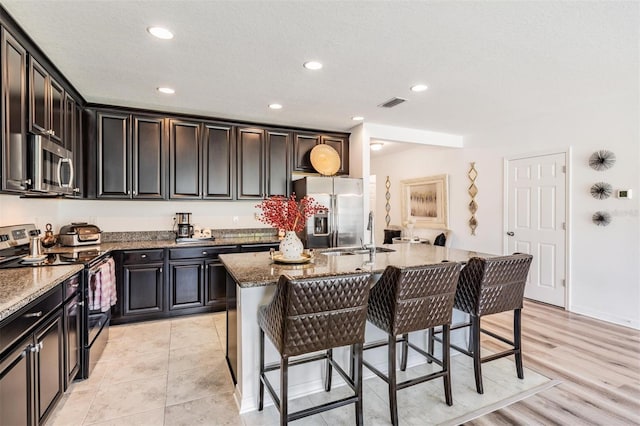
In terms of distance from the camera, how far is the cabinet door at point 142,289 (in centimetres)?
366

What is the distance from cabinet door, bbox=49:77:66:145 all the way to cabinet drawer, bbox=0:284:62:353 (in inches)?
58.9

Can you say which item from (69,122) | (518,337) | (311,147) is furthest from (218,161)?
(518,337)

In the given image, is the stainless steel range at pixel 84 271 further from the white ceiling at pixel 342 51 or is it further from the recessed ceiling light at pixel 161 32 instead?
the recessed ceiling light at pixel 161 32

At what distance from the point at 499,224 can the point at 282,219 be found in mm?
3943

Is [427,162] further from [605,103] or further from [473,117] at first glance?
[605,103]

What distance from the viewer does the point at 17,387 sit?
1.52 metres

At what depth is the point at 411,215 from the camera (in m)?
6.79

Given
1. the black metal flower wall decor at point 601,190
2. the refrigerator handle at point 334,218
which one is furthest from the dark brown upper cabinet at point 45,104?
the black metal flower wall decor at point 601,190

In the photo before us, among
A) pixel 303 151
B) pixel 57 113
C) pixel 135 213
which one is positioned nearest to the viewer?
pixel 57 113

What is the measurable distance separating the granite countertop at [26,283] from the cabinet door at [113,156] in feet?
5.99

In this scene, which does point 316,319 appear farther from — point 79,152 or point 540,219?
point 540,219

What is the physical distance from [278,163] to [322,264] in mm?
2528

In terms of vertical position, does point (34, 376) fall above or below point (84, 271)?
below

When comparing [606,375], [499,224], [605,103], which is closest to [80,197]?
[606,375]
